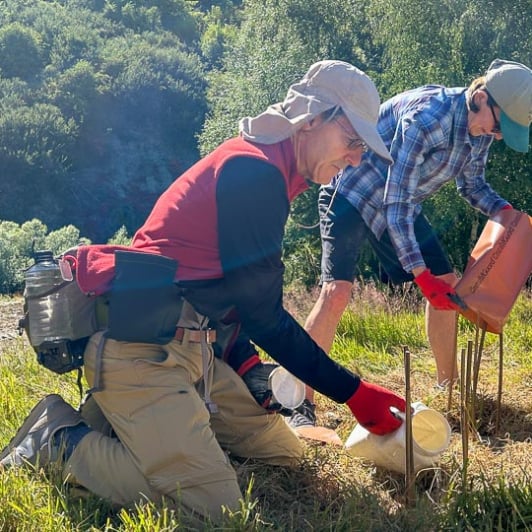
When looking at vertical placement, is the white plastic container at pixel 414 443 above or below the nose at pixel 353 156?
below

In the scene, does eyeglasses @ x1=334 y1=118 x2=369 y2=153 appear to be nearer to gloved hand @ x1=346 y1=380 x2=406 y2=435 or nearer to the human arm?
gloved hand @ x1=346 y1=380 x2=406 y2=435

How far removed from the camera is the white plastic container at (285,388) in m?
2.70

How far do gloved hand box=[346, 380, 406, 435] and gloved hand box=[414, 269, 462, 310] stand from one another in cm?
56

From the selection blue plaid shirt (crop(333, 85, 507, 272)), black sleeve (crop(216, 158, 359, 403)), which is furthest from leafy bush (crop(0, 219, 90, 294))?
black sleeve (crop(216, 158, 359, 403))

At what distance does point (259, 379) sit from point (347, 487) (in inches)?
20.9

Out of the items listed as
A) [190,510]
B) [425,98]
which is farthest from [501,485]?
[425,98]

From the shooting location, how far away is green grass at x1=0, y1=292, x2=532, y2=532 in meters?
2.21

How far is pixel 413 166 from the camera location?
3.20 metres

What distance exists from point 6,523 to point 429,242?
2.17 meters

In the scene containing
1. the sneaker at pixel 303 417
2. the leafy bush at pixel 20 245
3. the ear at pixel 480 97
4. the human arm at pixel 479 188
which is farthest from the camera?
the leafy bush at pixel 20 245

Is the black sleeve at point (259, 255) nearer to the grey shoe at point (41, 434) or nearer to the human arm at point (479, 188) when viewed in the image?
the grey shoe at point (41, 434)

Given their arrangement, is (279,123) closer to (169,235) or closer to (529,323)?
(169,235)

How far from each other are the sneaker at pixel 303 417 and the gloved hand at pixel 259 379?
35cm

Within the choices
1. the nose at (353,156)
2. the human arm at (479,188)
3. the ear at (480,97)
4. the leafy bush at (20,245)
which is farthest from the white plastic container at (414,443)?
the leafy bush at (20,245)
